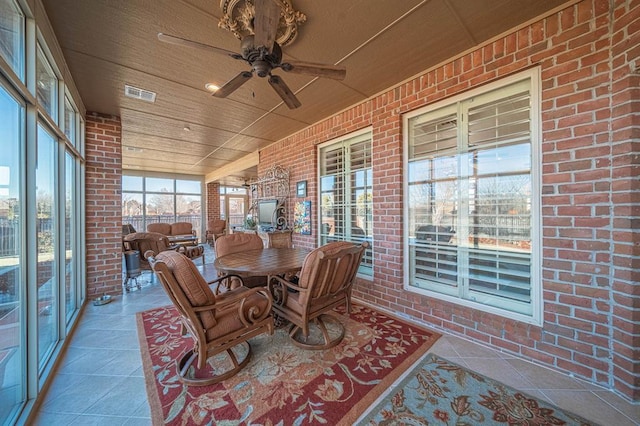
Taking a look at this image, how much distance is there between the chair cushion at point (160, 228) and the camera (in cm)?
759

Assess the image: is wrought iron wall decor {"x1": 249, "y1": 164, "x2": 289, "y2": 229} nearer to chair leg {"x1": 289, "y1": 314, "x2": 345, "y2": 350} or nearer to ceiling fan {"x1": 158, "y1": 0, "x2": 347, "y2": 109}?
chair leg {"x1": 289, "y1": 314, "x2": 345, "y2": 350}

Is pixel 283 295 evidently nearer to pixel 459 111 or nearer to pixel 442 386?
pixel 442 386

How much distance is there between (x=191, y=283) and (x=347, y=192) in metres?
2.56

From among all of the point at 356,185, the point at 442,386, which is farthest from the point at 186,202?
the point at 442,386

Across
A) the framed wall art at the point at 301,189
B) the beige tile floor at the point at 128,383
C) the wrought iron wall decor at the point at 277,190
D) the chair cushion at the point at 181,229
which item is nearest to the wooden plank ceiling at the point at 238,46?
the framed wall art at the point at 301,189

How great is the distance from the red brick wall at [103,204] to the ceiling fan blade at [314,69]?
335cm

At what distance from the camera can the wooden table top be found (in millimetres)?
2098

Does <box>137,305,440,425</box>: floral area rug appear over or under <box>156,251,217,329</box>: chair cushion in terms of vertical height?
under

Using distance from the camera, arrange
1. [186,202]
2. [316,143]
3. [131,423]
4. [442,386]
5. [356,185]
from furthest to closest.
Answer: [186,202], [316,143], [356,185], [442,386], [131,423]

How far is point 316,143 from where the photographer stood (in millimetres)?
3982

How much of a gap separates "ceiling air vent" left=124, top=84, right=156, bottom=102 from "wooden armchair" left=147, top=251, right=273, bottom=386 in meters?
2.16

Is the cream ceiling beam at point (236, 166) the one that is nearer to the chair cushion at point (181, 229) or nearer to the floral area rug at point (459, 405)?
the chair cushion at point (181, 229)

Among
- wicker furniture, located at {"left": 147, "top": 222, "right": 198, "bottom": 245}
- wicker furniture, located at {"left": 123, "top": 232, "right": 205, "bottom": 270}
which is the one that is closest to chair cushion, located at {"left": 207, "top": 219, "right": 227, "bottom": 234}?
wicker furniture, located at {"left": 147, "top": 222, "right": 198, "bottom": 245}

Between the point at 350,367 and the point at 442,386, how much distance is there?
0.66 meters
